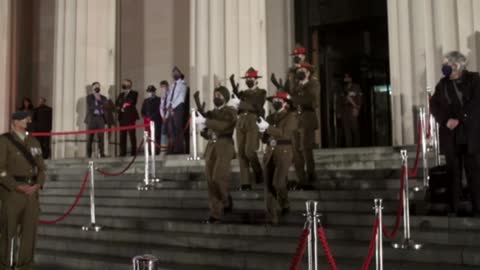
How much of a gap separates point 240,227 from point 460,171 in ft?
9.57

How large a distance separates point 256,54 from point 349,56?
3.20 metres

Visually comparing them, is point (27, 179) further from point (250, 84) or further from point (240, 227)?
point (250, 84)

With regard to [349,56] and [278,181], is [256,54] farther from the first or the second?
[278,181]

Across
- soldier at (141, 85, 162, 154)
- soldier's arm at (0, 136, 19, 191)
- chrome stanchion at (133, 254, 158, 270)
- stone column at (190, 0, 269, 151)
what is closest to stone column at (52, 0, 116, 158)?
soldier at (141, 85, 162, 154)

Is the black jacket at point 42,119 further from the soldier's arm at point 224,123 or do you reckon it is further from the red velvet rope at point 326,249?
the red velvet rope at point 326,249

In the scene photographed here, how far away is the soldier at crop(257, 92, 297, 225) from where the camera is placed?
7730 millimetres

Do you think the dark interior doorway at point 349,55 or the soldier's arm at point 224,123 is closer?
the soldier's arm at point 224,123

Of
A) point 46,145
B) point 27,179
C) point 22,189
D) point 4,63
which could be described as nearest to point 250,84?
point 27,179

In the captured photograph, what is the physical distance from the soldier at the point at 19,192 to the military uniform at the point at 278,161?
293 centimetres

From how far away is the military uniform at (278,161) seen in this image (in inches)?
304

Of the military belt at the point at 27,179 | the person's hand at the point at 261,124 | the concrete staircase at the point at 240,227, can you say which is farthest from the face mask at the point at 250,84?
the military belt at the point at 27,179

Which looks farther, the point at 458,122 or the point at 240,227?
the point at 240,227

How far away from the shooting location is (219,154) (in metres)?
8.31

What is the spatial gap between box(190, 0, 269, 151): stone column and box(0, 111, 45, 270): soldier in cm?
738
